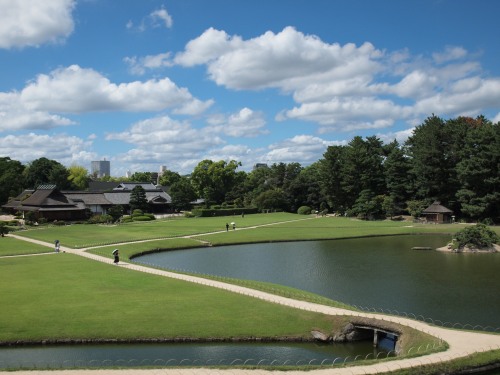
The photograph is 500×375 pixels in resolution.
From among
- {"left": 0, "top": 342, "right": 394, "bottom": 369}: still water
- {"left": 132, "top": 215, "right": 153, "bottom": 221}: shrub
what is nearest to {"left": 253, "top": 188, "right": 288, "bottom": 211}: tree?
{"left": 132, "top": 215, "right": 153, "bottom": 221}: shrub

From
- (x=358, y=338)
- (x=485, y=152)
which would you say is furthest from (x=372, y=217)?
(x=358, y=338)

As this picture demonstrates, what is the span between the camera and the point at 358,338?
20797 millimetres

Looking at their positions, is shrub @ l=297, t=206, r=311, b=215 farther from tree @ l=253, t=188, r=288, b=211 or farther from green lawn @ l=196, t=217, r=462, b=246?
green lawn @ l=196, t=217, r=462, b=246

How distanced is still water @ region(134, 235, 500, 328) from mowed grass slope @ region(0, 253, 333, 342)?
6.83 metres

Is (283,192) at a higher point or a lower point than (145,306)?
higher

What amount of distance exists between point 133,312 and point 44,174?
105703mm

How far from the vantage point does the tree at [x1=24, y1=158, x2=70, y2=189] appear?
116 metres

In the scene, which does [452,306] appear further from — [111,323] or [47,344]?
[47,344]

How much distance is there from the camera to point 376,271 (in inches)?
1403

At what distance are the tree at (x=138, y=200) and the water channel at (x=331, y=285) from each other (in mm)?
44845

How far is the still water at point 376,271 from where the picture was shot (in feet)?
85.6

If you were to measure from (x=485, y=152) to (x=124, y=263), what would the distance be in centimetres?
5312

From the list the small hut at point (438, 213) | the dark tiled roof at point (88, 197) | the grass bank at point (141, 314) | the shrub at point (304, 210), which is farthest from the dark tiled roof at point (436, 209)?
the dark tiled roof at point (88, 197)

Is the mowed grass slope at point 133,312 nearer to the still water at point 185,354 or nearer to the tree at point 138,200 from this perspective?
the still water at point 185,354
